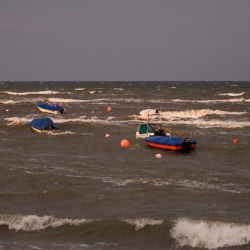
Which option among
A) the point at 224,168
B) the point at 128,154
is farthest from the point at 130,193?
the point at 128,154

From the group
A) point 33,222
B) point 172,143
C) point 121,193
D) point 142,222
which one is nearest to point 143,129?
point 172,143

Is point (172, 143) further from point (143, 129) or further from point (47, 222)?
point (47, 222)

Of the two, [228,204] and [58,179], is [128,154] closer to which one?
[58,179]

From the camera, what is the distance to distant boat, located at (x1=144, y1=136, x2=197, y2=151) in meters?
27.5

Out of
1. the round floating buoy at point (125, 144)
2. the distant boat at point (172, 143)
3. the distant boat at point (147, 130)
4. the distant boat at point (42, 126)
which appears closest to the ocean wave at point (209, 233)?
the distant boat at point (172, 143)

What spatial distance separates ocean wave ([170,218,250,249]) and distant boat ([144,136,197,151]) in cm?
1277

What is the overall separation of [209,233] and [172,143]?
1356 centimetres

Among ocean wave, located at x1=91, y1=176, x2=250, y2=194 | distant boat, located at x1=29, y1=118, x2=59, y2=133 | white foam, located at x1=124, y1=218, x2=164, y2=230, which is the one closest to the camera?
white foam, located at x1=124, y1=218, x2=164, y2=230

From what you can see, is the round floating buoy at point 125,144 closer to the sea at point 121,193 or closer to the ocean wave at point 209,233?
the sea at point 121,193

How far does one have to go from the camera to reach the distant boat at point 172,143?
90.3 feet

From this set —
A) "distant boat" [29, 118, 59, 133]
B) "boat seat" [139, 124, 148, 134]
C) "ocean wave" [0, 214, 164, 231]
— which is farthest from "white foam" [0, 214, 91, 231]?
"distant boat" [29, 118, 59, 133]

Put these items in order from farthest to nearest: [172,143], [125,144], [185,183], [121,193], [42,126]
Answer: [42,126] → [125,144] → [172,143] → [185,183] → [121,193]

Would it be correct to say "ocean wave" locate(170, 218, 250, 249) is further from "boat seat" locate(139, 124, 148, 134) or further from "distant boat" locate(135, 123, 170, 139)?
"boat seat" locate(139, 124, 148, 134)

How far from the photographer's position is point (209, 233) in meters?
14.2
